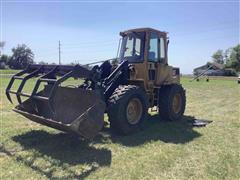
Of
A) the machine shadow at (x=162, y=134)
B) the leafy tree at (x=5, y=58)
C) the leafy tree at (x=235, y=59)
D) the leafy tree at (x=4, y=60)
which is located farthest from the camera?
the leafy tree at (x=5, y=58)

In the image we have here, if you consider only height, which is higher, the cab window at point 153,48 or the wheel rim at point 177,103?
the cab window at point 153,48

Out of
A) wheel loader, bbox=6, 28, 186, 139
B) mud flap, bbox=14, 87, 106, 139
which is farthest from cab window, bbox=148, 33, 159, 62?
mud flap, bbox=14, 87, 106, 139

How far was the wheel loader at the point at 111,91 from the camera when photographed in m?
5.80

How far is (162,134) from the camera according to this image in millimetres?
7113

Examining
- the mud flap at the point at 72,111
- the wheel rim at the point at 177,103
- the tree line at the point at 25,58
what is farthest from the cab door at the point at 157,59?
the tree line at the point at 25,58

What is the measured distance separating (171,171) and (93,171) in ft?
4.13

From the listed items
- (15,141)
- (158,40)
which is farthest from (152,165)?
(158,40)

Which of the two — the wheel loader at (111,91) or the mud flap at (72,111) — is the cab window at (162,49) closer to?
the wheel loader at (111,91)

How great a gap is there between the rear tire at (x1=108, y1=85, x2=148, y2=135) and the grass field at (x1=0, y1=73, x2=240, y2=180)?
9.4 inches

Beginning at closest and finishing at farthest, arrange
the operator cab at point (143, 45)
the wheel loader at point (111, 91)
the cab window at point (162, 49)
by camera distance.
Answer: the wheel loader at point (111, 91), the operator cab at point (143, 45), the cab window at point (162, 49)

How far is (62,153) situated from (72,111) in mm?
1334

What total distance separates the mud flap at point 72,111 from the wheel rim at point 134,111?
110cm

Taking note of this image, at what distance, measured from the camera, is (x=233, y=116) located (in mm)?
9625

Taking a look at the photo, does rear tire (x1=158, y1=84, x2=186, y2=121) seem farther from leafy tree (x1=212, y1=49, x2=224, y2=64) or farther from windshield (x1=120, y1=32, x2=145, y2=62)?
leafy tree (x1=212, y1=49, x2=224, y2=64)
